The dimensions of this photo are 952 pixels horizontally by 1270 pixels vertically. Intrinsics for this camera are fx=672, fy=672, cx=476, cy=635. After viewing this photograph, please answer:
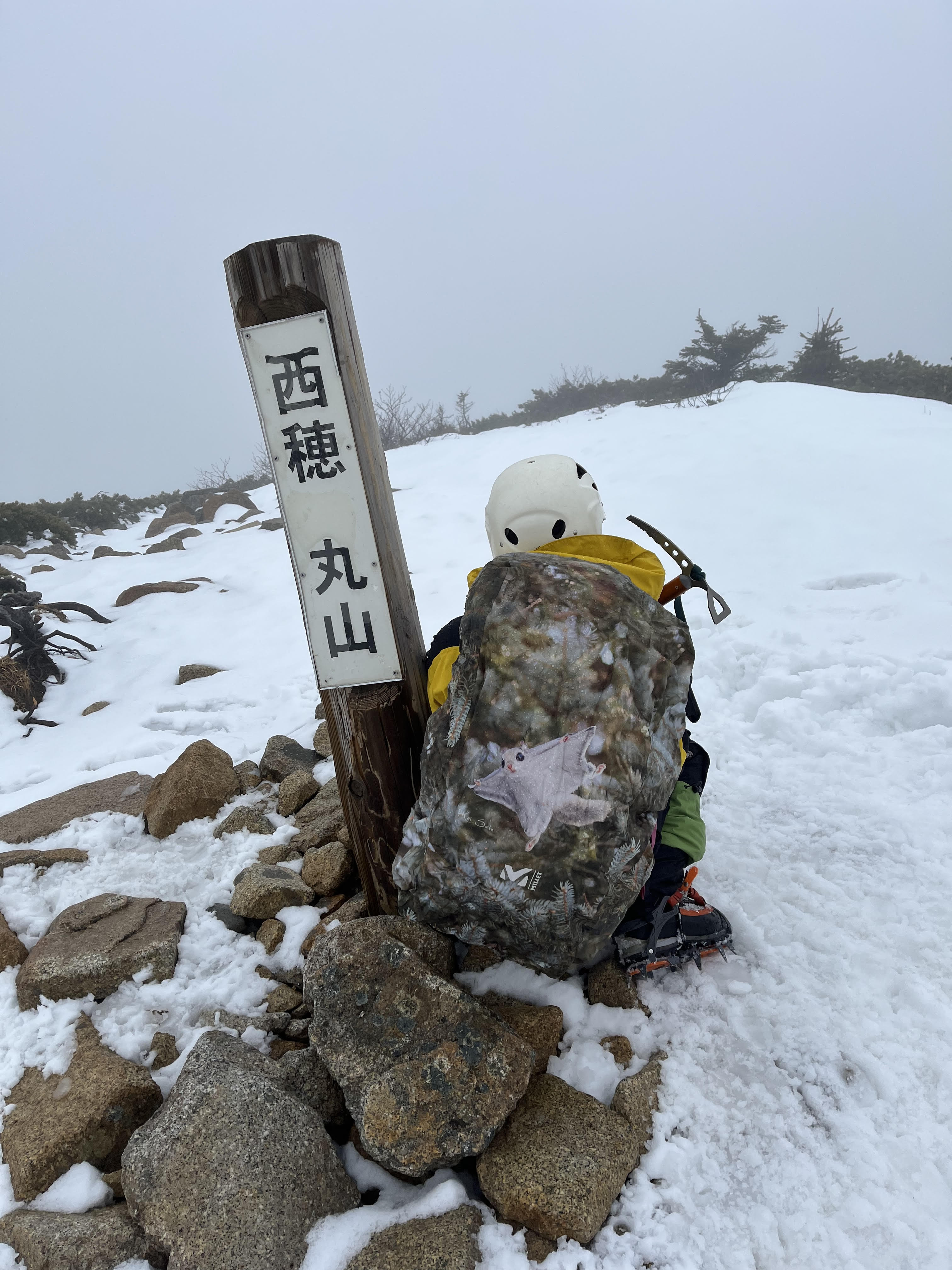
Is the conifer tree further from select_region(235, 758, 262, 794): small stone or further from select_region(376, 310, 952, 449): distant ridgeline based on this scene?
select_region(235, 758, 262, 794): small stone

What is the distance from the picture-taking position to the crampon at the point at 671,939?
225cm

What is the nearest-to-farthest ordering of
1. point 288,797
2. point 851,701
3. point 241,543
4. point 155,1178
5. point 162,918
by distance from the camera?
point 155,1178 < point 162,918 < point 288,797 < point 851,701 < point 241,543

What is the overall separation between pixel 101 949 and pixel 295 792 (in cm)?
108

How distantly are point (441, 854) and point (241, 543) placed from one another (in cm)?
830

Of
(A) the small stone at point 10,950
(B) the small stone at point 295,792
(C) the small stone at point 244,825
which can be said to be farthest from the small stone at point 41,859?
(B) the small stone at point 295,792

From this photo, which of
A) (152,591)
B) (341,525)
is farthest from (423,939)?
(152,591)

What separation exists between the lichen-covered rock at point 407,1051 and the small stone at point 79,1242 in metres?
0.53

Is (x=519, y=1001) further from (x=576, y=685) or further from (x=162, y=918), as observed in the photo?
(x=162, y=918)

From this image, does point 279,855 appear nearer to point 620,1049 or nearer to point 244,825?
point 244,825

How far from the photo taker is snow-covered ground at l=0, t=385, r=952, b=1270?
1.63m

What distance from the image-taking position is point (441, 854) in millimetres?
1919

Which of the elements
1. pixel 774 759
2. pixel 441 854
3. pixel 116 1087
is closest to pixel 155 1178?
pixel 116 1087

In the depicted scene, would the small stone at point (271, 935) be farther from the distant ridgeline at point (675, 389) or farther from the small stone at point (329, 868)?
the distant ridgeline at point (675, 389)

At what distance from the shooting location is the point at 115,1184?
1.77 meters
